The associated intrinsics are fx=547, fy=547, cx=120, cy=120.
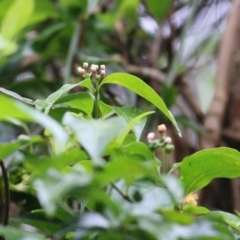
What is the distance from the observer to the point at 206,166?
39 centimetres

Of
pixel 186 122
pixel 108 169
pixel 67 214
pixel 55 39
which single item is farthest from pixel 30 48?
pixel 108 169

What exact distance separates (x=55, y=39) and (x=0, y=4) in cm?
18

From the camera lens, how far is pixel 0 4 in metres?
0.91

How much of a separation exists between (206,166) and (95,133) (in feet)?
0.48

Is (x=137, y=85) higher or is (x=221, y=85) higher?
(x=137, y=85)

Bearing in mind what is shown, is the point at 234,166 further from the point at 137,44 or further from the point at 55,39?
the point at 137,44

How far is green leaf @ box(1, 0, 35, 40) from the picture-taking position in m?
0.45

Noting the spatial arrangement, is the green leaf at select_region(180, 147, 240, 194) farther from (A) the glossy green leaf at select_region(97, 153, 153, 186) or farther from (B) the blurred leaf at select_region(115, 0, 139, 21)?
(B) the blurred leaf at select_region(115, 0, 139, 21)

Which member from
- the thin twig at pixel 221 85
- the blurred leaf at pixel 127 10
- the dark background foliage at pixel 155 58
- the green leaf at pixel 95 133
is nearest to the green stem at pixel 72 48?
the dark background foliage at pixel 155 58

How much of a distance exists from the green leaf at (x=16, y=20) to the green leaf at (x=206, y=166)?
0.18 meters

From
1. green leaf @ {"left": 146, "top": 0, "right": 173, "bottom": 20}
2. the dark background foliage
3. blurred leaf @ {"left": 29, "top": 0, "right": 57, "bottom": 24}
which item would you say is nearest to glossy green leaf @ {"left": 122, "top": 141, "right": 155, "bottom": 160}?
the dark background foliage

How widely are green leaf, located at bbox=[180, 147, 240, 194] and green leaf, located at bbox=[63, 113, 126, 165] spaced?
0.12 m

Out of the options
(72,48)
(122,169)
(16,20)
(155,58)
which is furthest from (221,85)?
(122,169)

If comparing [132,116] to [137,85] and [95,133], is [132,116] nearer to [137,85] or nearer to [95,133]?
[137,85]
